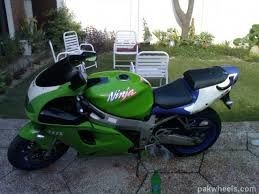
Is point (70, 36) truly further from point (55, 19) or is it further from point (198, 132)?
point (198, 132)

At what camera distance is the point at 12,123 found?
15.0 feet

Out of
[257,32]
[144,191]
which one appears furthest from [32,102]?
[257,32]

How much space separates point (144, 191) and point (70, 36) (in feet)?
17.2

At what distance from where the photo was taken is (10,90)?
20.5 feet

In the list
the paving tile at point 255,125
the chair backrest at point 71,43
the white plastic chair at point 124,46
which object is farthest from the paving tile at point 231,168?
the chair backrest at point 71,43

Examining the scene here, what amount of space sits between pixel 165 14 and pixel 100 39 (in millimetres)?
1961

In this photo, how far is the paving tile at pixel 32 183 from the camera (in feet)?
10.5

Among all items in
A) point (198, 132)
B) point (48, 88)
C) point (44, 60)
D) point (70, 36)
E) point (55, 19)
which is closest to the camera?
point (48, 88)

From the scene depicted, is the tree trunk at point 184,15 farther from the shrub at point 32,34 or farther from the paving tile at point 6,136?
the paving tile at point 6,136

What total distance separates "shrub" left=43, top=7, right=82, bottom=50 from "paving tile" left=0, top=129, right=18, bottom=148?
4.90 m

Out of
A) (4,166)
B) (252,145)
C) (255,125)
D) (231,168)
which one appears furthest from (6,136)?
(255,125)

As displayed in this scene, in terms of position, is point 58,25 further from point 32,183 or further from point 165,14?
point 32,183

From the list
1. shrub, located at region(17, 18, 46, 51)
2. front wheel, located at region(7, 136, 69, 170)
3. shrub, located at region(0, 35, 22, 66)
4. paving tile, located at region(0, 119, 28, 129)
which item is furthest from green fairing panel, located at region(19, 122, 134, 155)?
shrub, located at region(17, 18, 46, 51)

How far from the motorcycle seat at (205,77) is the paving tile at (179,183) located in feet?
2.89
